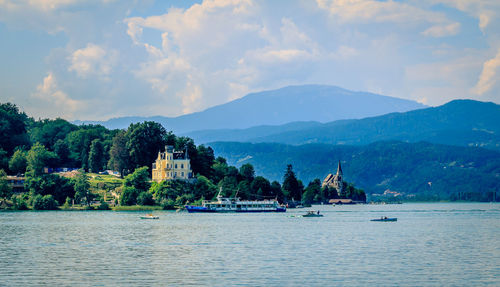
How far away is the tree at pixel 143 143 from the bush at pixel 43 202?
Result: 2914 centimetres

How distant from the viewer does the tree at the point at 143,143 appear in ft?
636

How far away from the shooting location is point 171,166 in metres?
189

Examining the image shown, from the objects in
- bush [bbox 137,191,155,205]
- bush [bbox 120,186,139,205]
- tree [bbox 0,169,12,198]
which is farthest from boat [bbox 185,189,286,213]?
tree [bbox 0,169,12,198]

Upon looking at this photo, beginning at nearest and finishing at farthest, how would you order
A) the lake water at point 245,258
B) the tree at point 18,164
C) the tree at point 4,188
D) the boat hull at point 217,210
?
the lake water at point 245,258
the tree at point 4,188
the boat hull at point 217,210
the tree at point 18,164

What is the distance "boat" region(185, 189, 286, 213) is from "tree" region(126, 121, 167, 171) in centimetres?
2629

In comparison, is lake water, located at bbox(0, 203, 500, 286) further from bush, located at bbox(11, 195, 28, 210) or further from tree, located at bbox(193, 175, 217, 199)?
tree, located at bbox(193, 175, 217, 199)

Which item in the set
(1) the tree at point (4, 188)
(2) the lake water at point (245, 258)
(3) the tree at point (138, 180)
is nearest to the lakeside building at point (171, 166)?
(3) the tree at point (138, 180)

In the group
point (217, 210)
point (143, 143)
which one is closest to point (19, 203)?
point (143, 143)

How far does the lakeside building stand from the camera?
18888 centimetres

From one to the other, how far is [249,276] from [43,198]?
131117 mm

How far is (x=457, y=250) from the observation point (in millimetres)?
71188

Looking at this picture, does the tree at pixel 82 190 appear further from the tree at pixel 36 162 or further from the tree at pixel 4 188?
the tree at pixel 4 188

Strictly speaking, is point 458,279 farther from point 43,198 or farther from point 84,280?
point 43,198

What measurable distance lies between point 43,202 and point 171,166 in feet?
121
